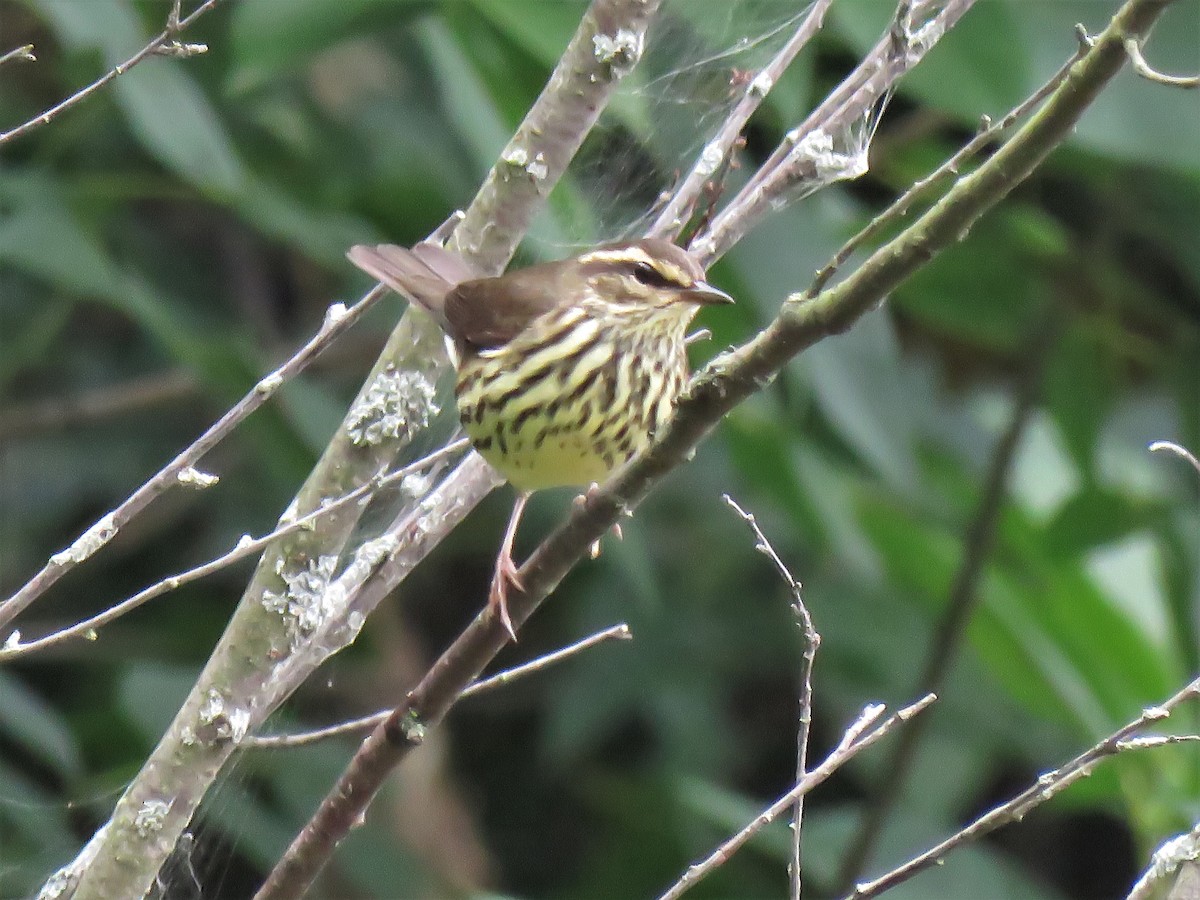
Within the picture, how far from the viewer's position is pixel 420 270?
282 centimetres

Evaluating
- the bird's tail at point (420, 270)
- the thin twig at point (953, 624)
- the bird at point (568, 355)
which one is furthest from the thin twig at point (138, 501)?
the thin twig at point (953, 624)

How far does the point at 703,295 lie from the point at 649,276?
0.10 metres

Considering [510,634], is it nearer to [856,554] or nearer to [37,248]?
[37,248]

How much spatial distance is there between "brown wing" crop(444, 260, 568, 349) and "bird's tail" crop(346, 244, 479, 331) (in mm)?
35

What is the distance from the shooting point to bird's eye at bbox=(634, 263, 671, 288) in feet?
8.90

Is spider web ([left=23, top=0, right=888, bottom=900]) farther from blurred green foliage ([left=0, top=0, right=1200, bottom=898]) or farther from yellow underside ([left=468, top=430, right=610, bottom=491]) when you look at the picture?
yellow underside ([left=468, top=430, right=610, bottom=491])

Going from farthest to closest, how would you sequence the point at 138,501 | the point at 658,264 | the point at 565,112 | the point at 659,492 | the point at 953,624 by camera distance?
the point at 659,492
the point at 953,624
the point at 658,264
the point at 565,112
the point at 138,501

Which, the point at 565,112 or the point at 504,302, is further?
the point at 504,302

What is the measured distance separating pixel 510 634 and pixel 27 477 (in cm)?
303

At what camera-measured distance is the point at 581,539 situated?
1.87 metres

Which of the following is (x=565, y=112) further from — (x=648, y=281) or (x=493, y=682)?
(x=493, y=682)

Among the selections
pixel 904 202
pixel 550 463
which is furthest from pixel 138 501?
pixel 550 463

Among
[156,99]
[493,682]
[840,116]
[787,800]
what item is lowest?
[787,800]

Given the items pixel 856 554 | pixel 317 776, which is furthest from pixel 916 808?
pixel 317 776
